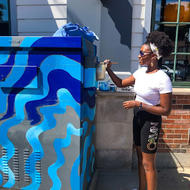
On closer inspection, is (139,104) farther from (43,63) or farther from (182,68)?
(182,68)

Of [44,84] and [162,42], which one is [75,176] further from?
[162,42]

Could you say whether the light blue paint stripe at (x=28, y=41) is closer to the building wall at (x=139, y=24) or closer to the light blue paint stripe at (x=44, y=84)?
the light blue paint stripe at (x=44, y=84)

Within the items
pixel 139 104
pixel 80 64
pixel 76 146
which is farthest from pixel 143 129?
pixel 80 64

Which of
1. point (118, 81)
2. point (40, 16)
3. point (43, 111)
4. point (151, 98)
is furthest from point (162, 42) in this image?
point (40, 16)

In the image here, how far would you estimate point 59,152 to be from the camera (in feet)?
6.17

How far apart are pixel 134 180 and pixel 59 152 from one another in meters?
1.42

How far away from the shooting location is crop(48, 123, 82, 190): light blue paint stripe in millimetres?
1823

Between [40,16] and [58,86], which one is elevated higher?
[40,16]

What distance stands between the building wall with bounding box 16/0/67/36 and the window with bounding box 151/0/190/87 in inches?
62.6

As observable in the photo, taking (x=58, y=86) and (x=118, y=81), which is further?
(x=118, y=81)

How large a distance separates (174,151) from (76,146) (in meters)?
2.22

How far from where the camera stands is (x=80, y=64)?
5.55ft

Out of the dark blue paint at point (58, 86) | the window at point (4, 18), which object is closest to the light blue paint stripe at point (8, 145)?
the dark blue paint at point (58, 86)

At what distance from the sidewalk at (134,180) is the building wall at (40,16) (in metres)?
2.56
